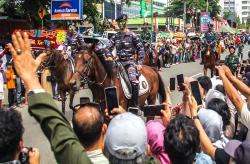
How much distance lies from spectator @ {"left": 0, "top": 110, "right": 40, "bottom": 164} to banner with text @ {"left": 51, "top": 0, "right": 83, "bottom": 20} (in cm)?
2047

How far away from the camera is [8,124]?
281 centimetres

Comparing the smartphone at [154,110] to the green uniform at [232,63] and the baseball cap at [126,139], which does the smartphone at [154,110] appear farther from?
the green uniform at [232,63]

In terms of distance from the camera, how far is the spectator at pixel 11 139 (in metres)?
2.69

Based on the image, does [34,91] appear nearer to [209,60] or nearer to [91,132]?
[91,132]

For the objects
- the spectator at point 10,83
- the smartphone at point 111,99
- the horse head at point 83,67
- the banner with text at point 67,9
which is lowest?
the spectator at point 10,83

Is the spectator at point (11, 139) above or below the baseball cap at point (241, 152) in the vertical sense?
above

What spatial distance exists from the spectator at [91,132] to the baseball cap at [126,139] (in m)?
0.22

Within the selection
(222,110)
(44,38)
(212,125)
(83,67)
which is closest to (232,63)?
(83,67)

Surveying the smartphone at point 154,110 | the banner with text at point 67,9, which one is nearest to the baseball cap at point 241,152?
the smartphone at point 154,110

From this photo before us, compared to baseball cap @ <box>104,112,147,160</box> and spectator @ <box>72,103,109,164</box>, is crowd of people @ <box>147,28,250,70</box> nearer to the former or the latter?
spectator @ <box>72,103,109,164</box>

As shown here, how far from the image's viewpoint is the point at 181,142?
3.03m

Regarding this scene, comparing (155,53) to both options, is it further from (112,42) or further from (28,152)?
(28,152)

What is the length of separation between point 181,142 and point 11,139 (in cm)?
109

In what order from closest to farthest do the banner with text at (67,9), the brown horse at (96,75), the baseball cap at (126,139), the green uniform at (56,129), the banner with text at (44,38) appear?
1. the green uniform at (56,129)
2. the baseball cap at (126,139)
3. the brown horse at (96,75)
4. the banner with text at (44,38)
5. the banner with text at (67,9)
